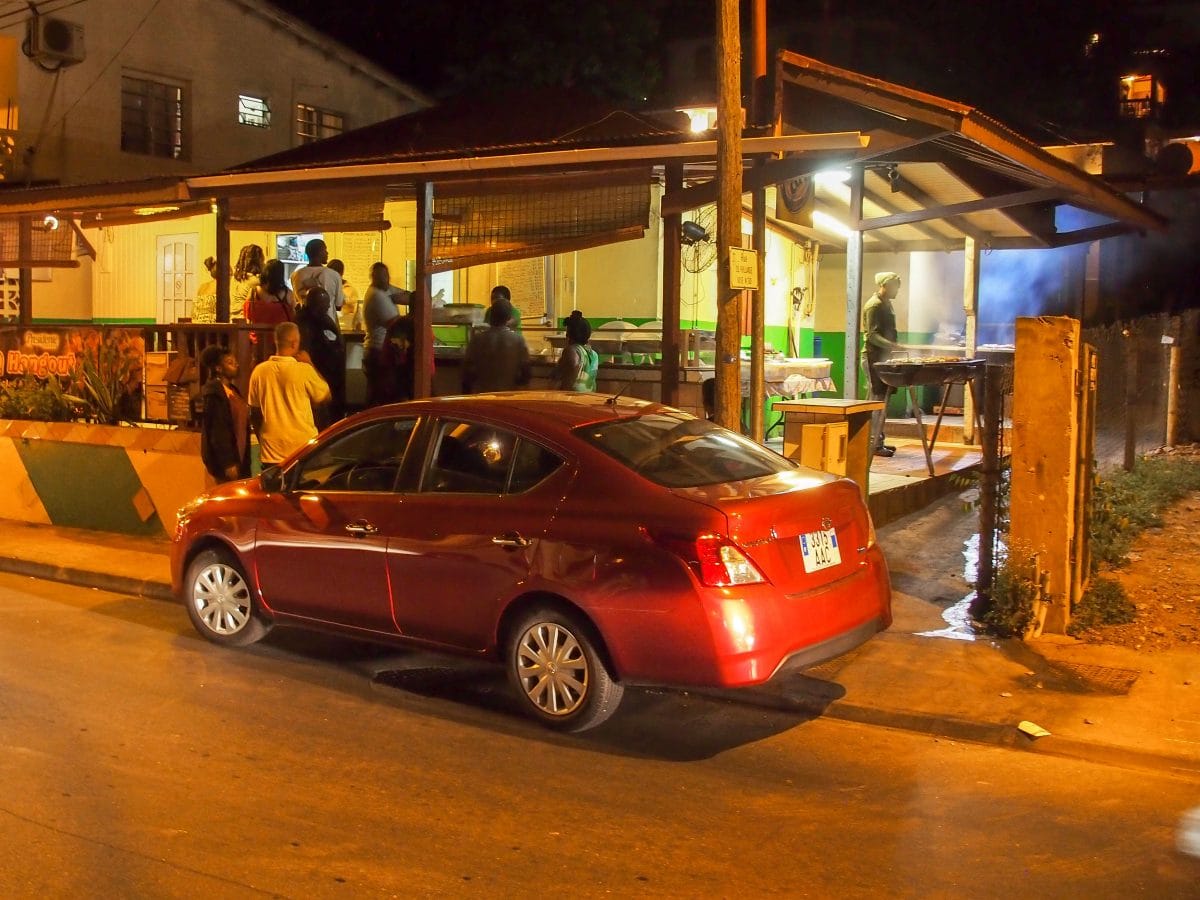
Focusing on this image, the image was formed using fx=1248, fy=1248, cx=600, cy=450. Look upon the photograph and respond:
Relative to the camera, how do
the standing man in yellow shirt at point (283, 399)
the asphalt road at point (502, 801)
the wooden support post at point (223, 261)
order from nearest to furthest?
1. the asphalt road at point (502, 801)
2. the standing man in yellow shirt at point (283, 399)
3. the wooden support post at point (223, 261)

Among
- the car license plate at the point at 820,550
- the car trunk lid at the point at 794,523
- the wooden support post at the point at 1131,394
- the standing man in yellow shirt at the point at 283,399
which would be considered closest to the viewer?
the car trunk lid at the point at 794,523


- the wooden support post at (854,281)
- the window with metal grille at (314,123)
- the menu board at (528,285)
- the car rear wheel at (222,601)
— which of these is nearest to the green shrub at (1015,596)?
the car rear wheel at (222,601)

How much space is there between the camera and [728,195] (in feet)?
27.7

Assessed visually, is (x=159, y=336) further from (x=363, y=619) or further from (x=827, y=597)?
(x=827, y=597)

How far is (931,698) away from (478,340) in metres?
5.99

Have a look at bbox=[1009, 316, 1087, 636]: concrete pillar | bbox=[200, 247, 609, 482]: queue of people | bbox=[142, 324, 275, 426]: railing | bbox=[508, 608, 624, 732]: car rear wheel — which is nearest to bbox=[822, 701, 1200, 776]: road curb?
bbox=[508, 608, 624, 732]: car rear wheel

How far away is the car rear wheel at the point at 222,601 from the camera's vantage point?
775 cm

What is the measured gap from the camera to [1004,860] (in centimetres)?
468

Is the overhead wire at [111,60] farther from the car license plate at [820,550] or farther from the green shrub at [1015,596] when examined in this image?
Result: the car license plate at [820,550]

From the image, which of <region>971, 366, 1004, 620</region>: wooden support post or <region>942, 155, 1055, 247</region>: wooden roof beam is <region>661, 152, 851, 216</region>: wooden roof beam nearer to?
<region>971, 366, 1004, 620</region>: wooden support post

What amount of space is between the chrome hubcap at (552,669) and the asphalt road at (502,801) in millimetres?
196

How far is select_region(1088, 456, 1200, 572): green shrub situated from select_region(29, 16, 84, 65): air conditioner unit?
15.4m

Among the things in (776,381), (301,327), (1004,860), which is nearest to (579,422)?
(1004,860)

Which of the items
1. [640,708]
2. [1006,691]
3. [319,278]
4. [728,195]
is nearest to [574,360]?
[319,278]
